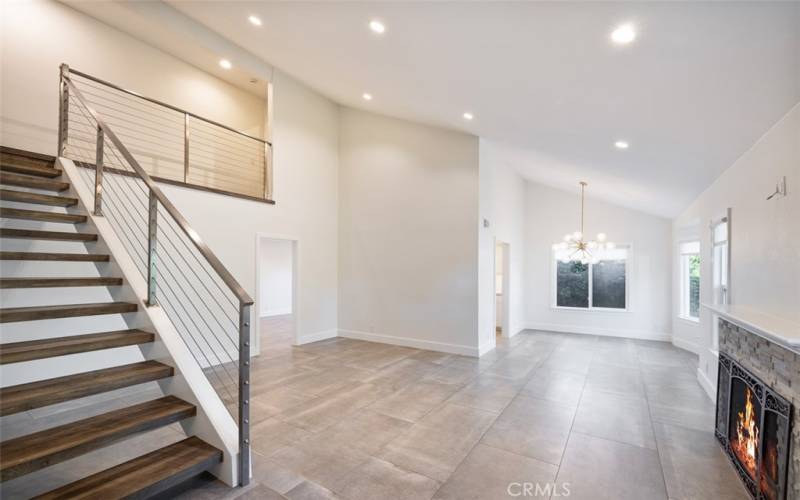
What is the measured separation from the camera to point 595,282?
8.52m

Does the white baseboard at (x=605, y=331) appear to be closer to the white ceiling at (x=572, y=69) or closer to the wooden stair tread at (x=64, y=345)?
the white ceiling at (x=572, y=69)

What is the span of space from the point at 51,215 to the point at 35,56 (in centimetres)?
295

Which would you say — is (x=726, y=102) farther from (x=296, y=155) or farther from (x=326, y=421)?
(x=296, y=155)

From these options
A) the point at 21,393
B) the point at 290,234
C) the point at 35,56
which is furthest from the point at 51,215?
the point at 290,234

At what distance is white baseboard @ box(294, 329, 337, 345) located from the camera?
6.79 m

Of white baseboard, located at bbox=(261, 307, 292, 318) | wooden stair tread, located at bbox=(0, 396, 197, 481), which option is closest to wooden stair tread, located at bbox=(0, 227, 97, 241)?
wooden stair tread, located at bbox=(0, 396, 197, 481)

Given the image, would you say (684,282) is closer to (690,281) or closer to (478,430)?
(690,281)

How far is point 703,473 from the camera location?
9.12ft

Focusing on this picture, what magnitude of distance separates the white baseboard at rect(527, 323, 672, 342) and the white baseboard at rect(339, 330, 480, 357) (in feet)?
11.3

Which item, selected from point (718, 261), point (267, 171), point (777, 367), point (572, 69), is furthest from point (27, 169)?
point (718, 261)

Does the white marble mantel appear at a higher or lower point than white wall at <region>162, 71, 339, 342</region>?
lower

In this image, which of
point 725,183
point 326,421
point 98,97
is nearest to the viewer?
point 326,421

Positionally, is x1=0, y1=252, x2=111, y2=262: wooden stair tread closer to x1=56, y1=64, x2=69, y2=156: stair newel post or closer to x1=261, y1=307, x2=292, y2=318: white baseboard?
x1=56, y1=64, x2=69, y2=156: stair newel post

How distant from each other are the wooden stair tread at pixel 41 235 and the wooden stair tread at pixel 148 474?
1.97 metres
